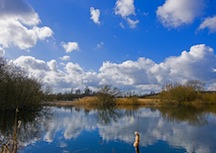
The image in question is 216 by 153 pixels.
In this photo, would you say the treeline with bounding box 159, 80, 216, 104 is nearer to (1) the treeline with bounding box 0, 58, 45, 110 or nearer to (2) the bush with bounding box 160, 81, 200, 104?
(2) the bush with bounding box 160, 81, 200, 104

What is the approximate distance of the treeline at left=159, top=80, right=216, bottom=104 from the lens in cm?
5784

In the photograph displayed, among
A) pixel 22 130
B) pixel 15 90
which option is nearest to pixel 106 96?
pixel 15 90

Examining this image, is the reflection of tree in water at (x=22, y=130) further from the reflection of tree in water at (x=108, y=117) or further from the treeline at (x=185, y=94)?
the treeline at (x=185, y=94)

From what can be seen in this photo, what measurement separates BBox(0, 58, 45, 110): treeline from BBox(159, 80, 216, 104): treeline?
31733mm

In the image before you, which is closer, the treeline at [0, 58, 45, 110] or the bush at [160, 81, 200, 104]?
the treeline at [0, 58, 45, 110]

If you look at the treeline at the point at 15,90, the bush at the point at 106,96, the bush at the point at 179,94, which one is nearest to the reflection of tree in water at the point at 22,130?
the treeline at the point at 15,90

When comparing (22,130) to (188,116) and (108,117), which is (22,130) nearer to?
(108,117)

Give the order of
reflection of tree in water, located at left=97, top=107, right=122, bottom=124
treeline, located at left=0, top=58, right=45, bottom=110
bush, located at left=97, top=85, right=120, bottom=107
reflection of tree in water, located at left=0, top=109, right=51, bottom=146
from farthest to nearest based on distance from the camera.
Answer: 1. bush, located at left=97, top=85, right=120, bottom=107
2. treeline, located at left=0, top=58, right=45, bottom=110
3. reflection of tree in water, located at left=97, top=107, right=122, bottom=124
4. reflection of tree in water, located at left=0, top=109, right=51, bottom=146

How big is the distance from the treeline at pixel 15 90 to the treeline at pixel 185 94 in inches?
1249

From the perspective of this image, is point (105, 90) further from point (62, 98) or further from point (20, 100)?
point (62, 98)

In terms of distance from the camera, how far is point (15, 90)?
1177 inches

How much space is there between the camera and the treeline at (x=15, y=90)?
92.1 ft

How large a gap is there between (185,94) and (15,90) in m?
39.6

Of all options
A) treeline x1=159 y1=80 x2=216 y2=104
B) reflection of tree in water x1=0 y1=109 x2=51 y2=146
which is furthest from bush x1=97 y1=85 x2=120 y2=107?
reflection of tree in water x1=0 y1=109 x2=51 y2=146
